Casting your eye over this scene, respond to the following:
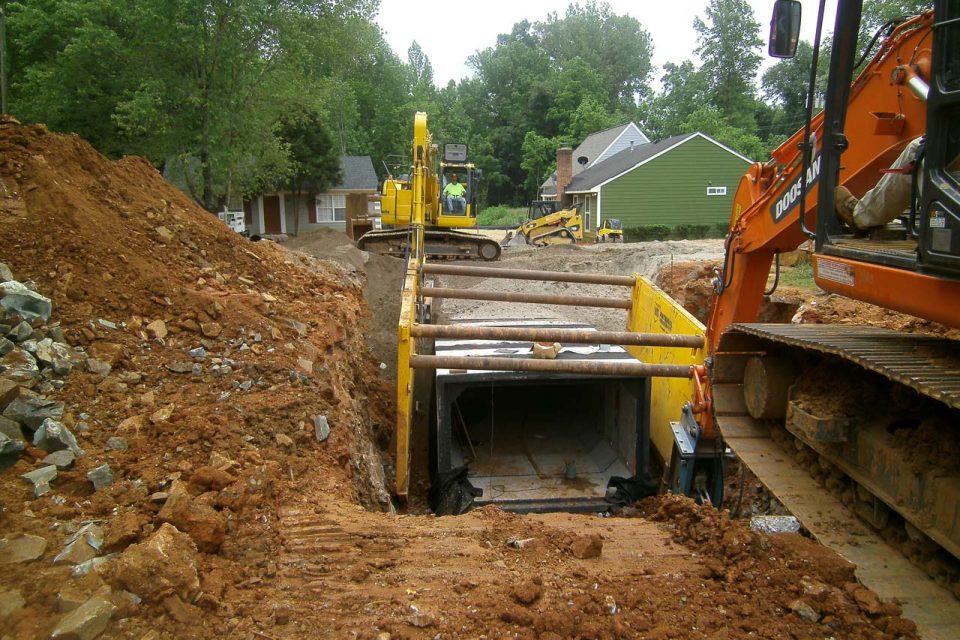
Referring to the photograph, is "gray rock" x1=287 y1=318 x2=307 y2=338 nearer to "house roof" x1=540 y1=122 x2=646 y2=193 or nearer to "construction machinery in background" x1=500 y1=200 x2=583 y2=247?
"construction machinery in background" x1=500 y1=200 x2=583 y2=247

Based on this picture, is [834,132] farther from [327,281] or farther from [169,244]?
[327,281]

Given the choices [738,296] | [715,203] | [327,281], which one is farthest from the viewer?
[715,203]

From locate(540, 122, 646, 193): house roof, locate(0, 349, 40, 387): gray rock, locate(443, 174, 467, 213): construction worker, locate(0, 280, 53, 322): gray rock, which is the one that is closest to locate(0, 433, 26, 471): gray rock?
locate(0, 349, 40, 387): gray rock

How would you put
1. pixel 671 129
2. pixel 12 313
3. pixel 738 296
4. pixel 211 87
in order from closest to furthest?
pixel 12 313 < pixel 738 296 < pixel 211 87 < pixel 671 129

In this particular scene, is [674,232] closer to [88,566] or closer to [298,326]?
[298,326]

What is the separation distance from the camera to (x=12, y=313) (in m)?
4.56

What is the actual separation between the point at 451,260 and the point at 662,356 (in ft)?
42.0

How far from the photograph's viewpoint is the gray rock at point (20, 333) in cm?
439

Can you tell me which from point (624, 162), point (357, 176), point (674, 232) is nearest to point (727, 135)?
point (624, 162)

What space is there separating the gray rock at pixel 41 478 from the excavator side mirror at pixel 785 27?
4.15 meters

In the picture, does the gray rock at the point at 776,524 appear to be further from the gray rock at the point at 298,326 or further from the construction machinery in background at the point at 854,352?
the gray rock at the point at 298,326

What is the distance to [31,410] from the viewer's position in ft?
12.7

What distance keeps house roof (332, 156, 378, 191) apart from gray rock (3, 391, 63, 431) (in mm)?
32089

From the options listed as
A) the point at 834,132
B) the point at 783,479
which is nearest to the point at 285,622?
the point at 783,479
